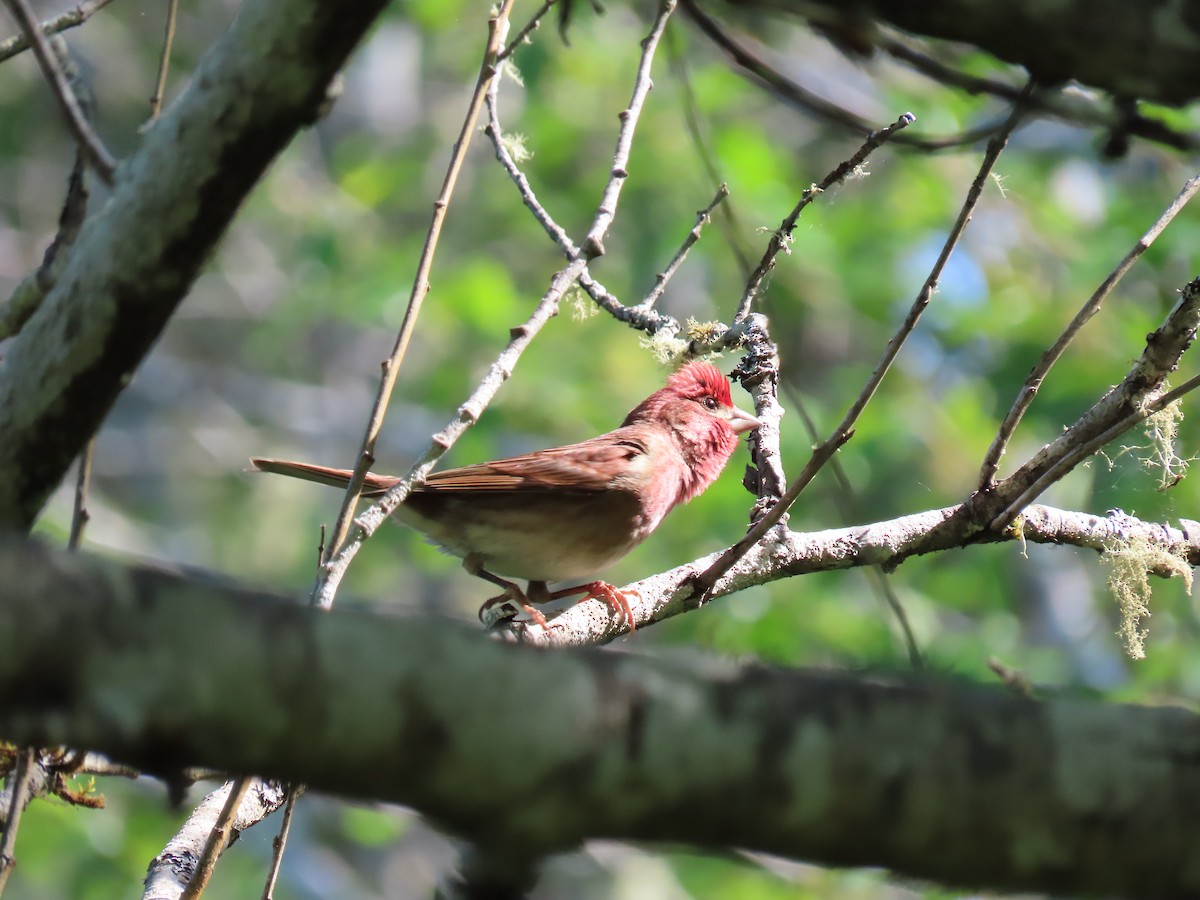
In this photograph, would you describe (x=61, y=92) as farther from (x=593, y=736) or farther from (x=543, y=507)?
(x=543, y=507)

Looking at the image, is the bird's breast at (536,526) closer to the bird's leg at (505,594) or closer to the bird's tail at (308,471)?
the bird's leg at (505,594)

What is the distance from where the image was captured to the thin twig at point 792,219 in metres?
3.24

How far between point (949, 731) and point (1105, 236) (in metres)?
8.21

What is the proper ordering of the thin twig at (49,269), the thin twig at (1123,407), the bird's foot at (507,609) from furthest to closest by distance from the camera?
1. the bird's foot at (507,609)
2. the thin twig at (1123,407)
3. the thin twig at (49,269)

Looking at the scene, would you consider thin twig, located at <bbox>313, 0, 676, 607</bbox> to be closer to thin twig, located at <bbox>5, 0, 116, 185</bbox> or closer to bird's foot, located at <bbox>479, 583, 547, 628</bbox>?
thin twig, located at <bbox>5, 0, 116, 185</bbox>

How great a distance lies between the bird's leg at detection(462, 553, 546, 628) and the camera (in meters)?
4.02

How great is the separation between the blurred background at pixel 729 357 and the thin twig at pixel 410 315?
115 centimetres

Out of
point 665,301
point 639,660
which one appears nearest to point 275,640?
point 639,660

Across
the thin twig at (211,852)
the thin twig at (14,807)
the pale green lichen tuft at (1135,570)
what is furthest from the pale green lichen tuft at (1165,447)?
the thin twig at (14,807)

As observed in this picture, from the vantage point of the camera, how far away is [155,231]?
1.64 m

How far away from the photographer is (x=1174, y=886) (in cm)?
127

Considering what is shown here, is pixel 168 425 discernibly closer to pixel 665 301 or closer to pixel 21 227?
pixel 21 227

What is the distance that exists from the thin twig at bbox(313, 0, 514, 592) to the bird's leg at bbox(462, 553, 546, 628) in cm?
131

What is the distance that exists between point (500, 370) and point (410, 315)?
359mm
